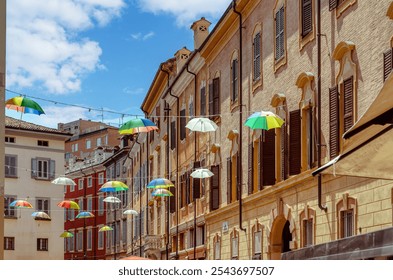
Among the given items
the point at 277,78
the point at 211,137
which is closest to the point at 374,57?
the point at 277,78

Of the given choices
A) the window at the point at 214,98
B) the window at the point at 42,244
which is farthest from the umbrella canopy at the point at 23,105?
the window at the point at 42,244

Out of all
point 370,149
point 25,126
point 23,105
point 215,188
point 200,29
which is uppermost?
point 200,29

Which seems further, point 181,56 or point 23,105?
point 181,56

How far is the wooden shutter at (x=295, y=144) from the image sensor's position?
21.4 m

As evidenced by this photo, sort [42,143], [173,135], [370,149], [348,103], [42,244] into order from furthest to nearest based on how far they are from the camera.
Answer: [42,143]
[42,244]
[173,135]
[348,103]
[370,149]

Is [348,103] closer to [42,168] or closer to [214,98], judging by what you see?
[214,98]

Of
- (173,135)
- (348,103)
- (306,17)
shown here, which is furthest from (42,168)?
(348,103)

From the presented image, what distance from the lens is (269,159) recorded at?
24.1 m

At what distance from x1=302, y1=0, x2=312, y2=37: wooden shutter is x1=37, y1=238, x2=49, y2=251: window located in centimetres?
3929

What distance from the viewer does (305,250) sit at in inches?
336

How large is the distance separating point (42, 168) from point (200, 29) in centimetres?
2322

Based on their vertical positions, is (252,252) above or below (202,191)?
below

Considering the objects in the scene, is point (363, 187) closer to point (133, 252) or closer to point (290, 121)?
point (290, 121)
